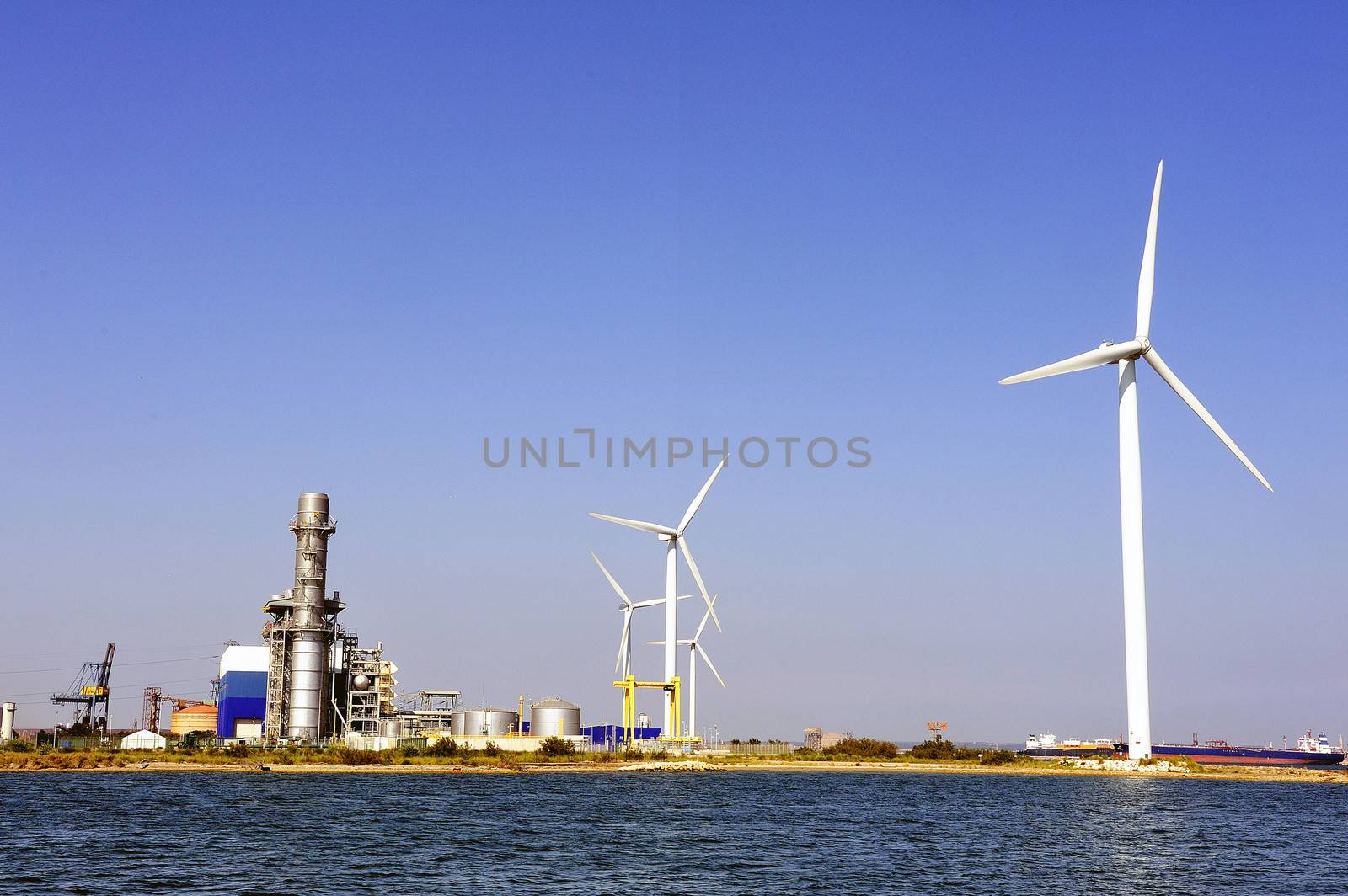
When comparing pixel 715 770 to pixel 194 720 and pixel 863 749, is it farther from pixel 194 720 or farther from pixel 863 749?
pixel 194 720

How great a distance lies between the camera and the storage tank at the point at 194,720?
17625cm

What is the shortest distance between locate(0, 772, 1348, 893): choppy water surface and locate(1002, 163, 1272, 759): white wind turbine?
1118 centimetres

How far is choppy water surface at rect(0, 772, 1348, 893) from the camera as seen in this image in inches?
1976

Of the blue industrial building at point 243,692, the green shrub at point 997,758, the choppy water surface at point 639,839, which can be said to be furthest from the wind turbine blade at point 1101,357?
the blue industrial building at point 243,692

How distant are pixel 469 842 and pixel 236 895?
17800 mm

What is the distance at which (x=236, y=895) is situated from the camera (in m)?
44.7

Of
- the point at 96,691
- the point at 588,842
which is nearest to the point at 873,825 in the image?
the point at 588,842

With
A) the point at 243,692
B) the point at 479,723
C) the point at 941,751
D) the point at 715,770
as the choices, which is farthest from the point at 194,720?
the point at 941,751

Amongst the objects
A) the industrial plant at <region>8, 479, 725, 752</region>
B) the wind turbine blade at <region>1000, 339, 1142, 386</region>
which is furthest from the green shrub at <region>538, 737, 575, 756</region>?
the wind turbine blade at <region>1000, 339, 1142, 386</region>

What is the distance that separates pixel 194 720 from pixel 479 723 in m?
51.4

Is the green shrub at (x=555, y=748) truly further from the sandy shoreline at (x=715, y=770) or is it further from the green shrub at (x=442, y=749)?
the green shrub at (x=442, y=749)

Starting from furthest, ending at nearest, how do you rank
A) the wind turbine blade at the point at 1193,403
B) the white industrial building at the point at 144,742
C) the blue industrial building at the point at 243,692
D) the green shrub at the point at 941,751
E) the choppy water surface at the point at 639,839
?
the green shrub at the point at 941,751
the blue industrial building at the point at 243,692
the white industrial building at the point at 144,742
the wind turbine blade at the point at 1193,403
the choppy water surface at the point at 639,839

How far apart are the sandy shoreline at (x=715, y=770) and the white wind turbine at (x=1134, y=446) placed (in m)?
20.6

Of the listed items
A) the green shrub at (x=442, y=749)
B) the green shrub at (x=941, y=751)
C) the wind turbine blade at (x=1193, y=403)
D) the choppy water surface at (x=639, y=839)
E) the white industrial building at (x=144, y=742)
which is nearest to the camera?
the choppy water surface at (x=639, y=839)
